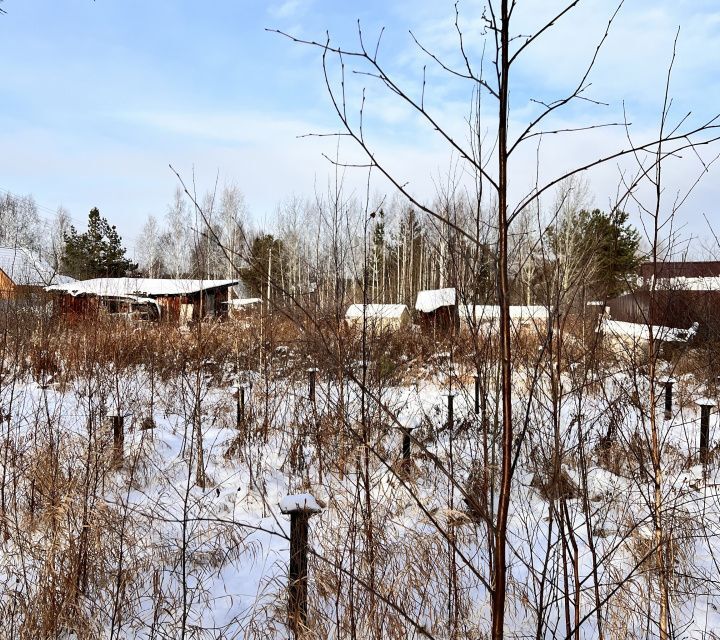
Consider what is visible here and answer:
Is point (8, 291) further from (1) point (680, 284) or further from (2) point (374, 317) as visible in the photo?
(1) point (680, 284)

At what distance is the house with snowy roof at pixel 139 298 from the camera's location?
10078 millimetres

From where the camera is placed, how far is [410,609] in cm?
266

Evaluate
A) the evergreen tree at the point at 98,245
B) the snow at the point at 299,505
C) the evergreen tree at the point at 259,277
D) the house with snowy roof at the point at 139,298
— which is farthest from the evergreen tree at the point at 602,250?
the evergreen tree at the point at 98,245

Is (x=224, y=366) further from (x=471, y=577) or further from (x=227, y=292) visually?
(x=227, y=292)

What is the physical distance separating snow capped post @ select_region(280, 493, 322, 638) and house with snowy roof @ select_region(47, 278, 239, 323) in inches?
264

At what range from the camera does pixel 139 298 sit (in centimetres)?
1191

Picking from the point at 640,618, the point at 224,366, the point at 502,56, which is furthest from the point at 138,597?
the point at 224,366

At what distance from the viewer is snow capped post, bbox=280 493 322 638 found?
2.35 metres

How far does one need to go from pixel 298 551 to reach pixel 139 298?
1079 cm

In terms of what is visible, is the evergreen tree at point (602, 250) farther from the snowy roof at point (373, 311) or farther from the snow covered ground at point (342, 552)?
the snowy roof at point (373, 311)

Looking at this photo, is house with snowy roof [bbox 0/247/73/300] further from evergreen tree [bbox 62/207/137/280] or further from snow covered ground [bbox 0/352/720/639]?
evergreen tree [bbox 62/207/137/280]

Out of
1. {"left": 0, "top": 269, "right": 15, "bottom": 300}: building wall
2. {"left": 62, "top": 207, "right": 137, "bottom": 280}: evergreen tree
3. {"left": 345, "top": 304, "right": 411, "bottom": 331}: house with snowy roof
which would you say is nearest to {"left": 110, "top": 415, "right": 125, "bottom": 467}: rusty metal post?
{"left": 0, "top": 269, "right": 15, "bottom": 300}: building wall

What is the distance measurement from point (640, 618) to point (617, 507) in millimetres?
1457

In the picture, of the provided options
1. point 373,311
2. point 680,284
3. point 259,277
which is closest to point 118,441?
point 259,277
